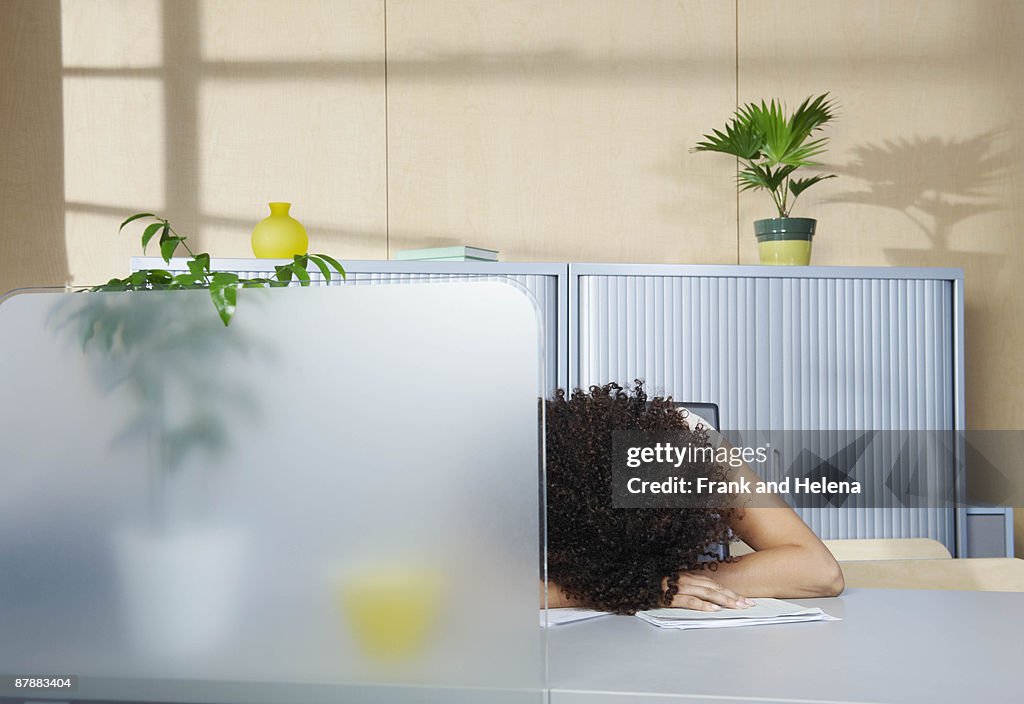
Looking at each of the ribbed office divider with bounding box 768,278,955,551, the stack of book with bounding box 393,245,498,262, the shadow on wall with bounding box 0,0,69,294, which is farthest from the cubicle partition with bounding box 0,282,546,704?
the shadow on wall with bounding box 0,0,69,294

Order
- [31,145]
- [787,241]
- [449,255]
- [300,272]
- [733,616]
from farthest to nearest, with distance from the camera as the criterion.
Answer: [31,145]
[787,241]
[449,255]
[733,616]
[300,272]

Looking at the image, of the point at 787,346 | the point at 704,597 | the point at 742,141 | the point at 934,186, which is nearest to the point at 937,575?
the point at 704,597

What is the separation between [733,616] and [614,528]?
0.51 ft

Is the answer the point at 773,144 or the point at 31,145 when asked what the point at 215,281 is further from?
the point at 31,145

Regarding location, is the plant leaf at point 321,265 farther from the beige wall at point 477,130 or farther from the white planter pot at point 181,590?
the beige wall at point 477,130

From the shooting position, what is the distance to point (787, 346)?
339cm

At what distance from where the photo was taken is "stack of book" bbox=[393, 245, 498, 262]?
Result: 3316 millimetres

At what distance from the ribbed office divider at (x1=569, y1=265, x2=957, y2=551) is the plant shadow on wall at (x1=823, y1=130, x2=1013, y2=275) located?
21.5 inches

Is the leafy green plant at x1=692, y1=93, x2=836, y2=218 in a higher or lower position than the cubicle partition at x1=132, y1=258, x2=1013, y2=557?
higher

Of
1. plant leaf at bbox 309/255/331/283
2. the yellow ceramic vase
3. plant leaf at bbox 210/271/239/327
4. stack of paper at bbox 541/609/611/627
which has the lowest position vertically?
stack of paper at bbox 541/609/611/627

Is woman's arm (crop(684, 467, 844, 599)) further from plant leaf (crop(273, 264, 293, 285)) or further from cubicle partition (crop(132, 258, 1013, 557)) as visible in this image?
cubicle partition (crop(132, 258, 1013, 557))

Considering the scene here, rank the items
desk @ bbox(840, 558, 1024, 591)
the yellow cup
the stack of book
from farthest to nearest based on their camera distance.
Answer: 1. the stack of book
2. desk @ bbox(840, 558, 1024, 591)
3. the yellow cup

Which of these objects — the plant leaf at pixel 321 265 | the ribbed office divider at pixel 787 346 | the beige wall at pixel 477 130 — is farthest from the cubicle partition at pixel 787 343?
the plant leaf at pixel 321 265

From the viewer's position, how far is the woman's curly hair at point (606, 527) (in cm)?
104
